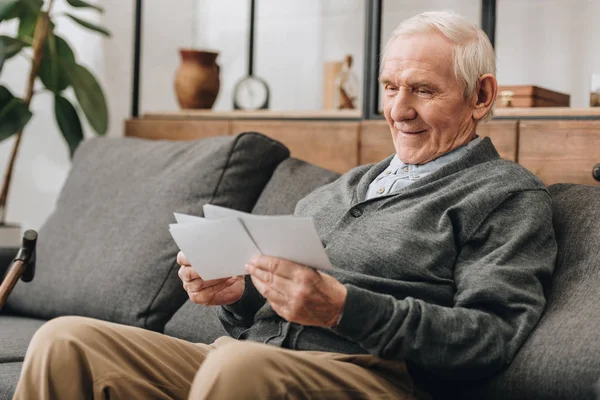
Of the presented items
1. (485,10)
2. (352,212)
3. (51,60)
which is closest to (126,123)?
(51,60)

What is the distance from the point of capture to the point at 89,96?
3.16m

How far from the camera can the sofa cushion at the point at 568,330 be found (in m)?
1.42

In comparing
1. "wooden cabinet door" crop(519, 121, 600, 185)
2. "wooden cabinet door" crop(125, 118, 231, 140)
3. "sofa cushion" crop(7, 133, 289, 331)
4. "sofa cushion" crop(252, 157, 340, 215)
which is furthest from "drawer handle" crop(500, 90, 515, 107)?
"wooden cabinet door" crop(125, 118, 231, 140)

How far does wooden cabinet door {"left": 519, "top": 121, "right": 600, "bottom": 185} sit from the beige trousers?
883mm

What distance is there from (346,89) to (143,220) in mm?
959

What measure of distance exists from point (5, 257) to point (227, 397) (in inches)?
60.3

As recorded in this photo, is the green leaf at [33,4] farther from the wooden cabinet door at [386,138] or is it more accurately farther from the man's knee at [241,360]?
the man's knee at [241,360]

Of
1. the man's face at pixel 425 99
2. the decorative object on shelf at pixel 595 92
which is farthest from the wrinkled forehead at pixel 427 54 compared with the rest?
the decorative object on shelf at pixel 595 92

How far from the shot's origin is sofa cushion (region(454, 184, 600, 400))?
4.67 ft

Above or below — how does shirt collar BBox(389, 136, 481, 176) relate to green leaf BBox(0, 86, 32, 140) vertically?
below

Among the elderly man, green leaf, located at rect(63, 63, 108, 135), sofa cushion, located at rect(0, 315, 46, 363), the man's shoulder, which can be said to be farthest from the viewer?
green leaf, located at rect(63, 63, 108, 135)

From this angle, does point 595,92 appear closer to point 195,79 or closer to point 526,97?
point 526,97

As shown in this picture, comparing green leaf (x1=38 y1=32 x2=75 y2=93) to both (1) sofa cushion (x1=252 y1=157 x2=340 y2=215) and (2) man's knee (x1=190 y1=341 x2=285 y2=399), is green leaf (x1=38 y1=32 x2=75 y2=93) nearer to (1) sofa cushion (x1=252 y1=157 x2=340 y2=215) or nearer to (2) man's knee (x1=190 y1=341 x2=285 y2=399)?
(1) sofa cushion (x1=252 y1=157 x2=340 y2=215)

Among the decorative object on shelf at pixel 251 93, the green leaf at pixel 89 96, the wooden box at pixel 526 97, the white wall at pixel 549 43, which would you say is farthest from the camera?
the decorative object on shelf at pixel 251 93
